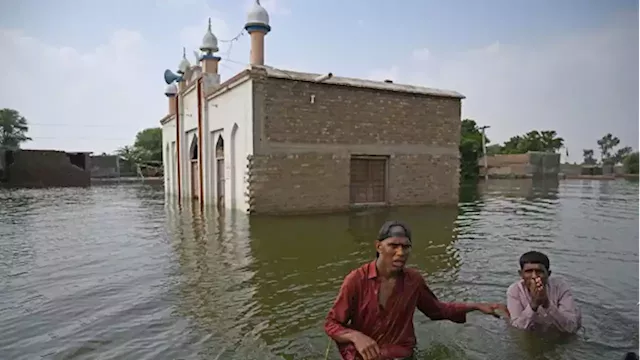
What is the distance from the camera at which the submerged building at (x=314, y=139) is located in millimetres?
14648

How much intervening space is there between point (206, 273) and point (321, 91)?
9.39 m

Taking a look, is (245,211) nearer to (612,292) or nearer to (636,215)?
(612,292)


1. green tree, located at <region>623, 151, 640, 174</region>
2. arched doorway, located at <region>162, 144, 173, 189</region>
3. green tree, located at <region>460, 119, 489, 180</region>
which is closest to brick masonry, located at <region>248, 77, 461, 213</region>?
arched doorway, located at <region>162, 144, 173, 189</region>

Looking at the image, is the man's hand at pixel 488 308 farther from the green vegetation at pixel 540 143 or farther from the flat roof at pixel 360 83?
the green vegetation at pixel 540 143

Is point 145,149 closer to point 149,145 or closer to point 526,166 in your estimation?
point 149,145

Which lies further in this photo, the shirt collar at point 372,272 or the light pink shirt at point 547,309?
the light pink shirt at point 547,309

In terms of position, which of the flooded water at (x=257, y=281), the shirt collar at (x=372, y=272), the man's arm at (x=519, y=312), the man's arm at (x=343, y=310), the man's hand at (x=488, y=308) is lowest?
the flooded water at (x=257, y=281)

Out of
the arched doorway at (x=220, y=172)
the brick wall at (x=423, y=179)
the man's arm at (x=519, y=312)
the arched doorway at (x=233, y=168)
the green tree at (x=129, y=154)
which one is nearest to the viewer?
the man's arm at (x=519, y=312)

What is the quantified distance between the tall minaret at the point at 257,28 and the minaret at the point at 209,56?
250cm

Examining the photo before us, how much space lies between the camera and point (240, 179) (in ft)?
50.6

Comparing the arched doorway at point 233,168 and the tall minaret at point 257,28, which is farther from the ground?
the tall minaret at point 257,28

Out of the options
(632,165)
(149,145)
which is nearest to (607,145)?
(632,165)

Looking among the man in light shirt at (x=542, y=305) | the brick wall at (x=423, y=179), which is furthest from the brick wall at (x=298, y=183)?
the man in light shirt at (x=542, y=305)

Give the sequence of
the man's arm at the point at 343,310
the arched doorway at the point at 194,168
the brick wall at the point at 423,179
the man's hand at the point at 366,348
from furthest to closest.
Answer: the arched doorway at the point at 194,168
the brick wall at the point at 423,179
the man's arm at the point at 343,310
the man's hand at the point at 366,348
